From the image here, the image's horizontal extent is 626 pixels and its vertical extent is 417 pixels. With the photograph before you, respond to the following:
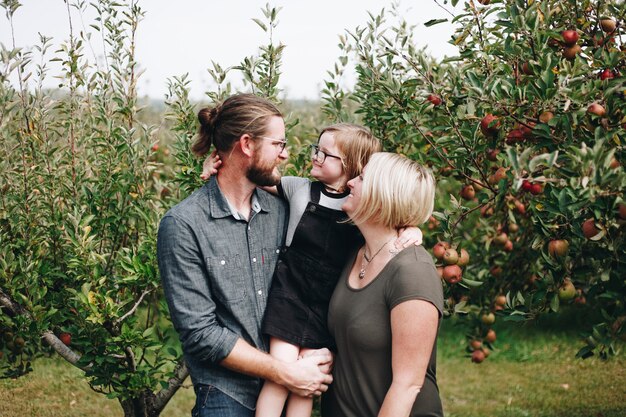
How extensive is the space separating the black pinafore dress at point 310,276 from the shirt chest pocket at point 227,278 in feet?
0.42

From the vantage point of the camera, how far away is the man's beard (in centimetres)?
263

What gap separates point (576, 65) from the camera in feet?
8.49

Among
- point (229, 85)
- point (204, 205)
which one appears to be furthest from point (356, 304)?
point (229, 85)

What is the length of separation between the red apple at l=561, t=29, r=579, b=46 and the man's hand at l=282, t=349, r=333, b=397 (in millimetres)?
1704

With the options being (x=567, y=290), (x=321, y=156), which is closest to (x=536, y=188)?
(x=567, y=290)

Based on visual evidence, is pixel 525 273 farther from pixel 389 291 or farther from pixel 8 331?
pixel 8 331

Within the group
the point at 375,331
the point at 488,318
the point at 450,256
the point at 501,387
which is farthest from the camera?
the point at 501,387

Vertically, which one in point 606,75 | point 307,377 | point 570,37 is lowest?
point 307,377

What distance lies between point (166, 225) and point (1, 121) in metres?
1.59

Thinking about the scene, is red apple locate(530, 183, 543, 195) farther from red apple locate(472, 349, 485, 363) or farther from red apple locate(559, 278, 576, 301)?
red apple locate(472, 349, 485, 363)

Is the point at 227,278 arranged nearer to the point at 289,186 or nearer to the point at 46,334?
the point at 289,186

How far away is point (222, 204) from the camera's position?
262 cm

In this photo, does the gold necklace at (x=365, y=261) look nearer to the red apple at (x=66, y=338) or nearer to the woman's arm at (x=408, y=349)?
the woman's arm at (x=408, y=349)

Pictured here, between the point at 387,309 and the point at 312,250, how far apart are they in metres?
0.48
